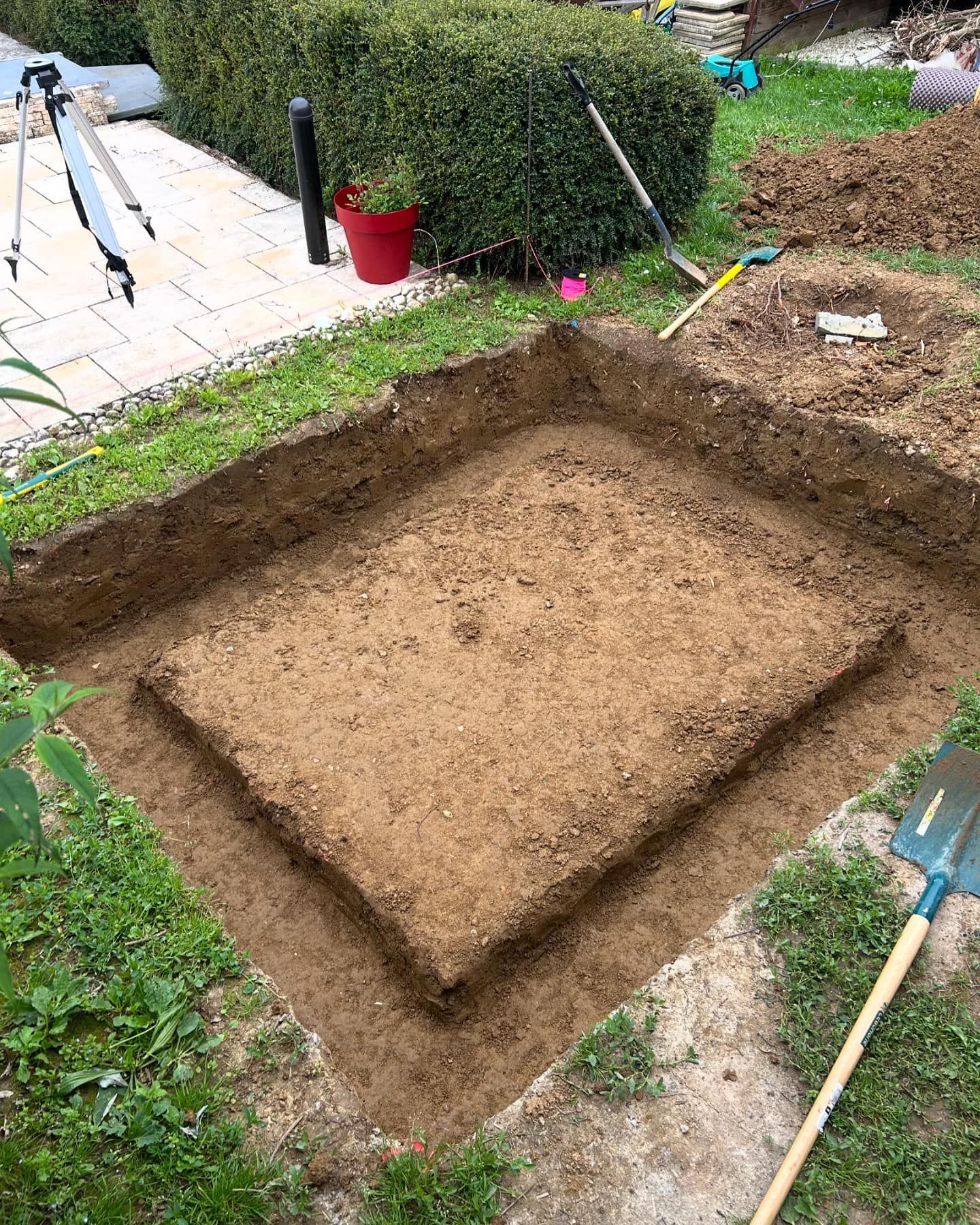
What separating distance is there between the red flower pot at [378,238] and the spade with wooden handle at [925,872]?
477cm

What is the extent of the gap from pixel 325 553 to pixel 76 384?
1.92 m

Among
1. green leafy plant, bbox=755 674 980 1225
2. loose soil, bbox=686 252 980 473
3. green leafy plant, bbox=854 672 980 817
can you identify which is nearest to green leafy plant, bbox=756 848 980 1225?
green leafy plant, bbox=755 674 980 1225

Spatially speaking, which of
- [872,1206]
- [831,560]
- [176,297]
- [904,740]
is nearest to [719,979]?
[872,1206]

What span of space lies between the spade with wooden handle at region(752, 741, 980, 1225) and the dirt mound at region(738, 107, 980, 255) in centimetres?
444

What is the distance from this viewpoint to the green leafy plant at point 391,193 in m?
6.23

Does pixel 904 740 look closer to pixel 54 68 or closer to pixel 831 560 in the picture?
pixel 831 560

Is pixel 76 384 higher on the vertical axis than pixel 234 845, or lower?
higher

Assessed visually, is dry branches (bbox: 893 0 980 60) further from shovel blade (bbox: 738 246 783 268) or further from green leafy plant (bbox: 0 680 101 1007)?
green leafy plant (bbox: 0 680 101 1007)

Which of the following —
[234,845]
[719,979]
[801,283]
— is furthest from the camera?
[801,283]

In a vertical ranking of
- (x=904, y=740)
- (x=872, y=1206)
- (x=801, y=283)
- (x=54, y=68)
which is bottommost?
(x=904, y=740)

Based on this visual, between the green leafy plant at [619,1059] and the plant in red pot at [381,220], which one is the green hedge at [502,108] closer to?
the plant in red pot at [381,220]

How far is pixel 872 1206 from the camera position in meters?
2.54

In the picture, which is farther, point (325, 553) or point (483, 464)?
point (483, 464)

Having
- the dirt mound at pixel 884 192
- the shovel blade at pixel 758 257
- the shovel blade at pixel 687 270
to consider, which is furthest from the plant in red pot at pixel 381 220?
the dirt mound at pixel 884 192
